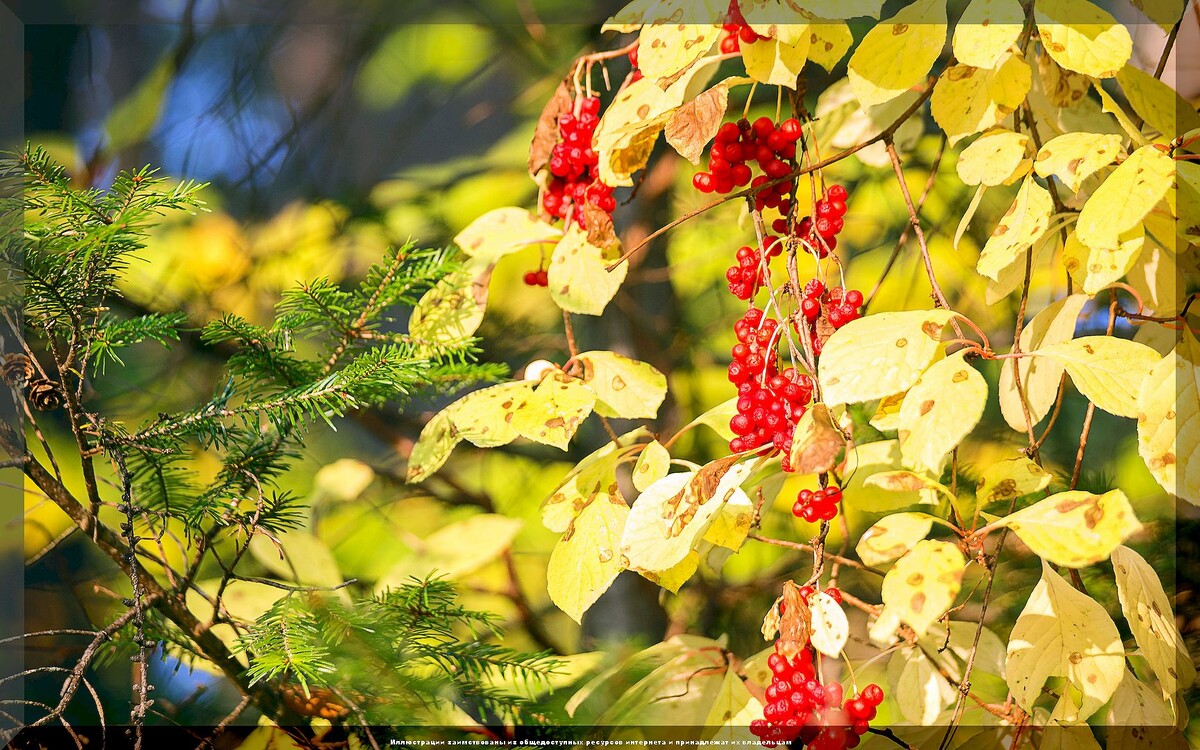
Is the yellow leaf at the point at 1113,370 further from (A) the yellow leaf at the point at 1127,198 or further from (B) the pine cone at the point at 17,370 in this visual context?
(B) the pine cone at the point at 17,370

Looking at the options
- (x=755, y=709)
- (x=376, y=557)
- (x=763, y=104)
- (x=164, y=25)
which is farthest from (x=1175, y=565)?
(x=164, y=25)

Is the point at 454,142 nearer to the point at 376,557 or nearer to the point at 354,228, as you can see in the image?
the point at 354,228

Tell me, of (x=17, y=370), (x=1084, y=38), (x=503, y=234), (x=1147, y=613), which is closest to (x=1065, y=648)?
(x=1147, y=613)

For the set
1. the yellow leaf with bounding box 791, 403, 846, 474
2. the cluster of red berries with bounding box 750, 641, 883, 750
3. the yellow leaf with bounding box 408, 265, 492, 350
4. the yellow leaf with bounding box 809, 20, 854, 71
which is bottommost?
the cluster of red berries with bounding box 750, 641, 883, 750

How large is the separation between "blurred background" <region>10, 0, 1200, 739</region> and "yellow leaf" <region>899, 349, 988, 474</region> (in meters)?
0.18

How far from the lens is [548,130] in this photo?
603 mm

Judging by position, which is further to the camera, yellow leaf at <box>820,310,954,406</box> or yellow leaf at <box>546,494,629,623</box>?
yellow leaf at <box>546,494,629,623</box>

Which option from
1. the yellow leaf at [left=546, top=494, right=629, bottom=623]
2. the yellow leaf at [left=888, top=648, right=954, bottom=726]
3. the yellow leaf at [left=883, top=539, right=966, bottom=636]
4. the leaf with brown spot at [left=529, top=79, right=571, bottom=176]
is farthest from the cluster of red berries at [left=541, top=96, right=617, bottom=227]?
the yellow leaf at [left=888, top=648, right=954, bottom=726]

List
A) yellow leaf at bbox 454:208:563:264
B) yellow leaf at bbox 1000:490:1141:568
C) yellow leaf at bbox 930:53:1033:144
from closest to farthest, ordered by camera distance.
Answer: yellow leaf at bbox 1000:490:1141:568 → yellow leaf at bbox 930:53:1033:144 → yellow leaf at bbox 454:208:563:264

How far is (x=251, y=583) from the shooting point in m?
0.66

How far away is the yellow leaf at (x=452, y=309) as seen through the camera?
25.0 inches

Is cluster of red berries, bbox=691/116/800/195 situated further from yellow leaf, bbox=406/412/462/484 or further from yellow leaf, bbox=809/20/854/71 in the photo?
yellow leaf, bbox=406/412/462/484

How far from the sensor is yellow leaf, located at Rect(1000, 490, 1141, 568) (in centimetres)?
41

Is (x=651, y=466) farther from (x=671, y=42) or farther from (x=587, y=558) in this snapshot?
(x=671, y=42)
